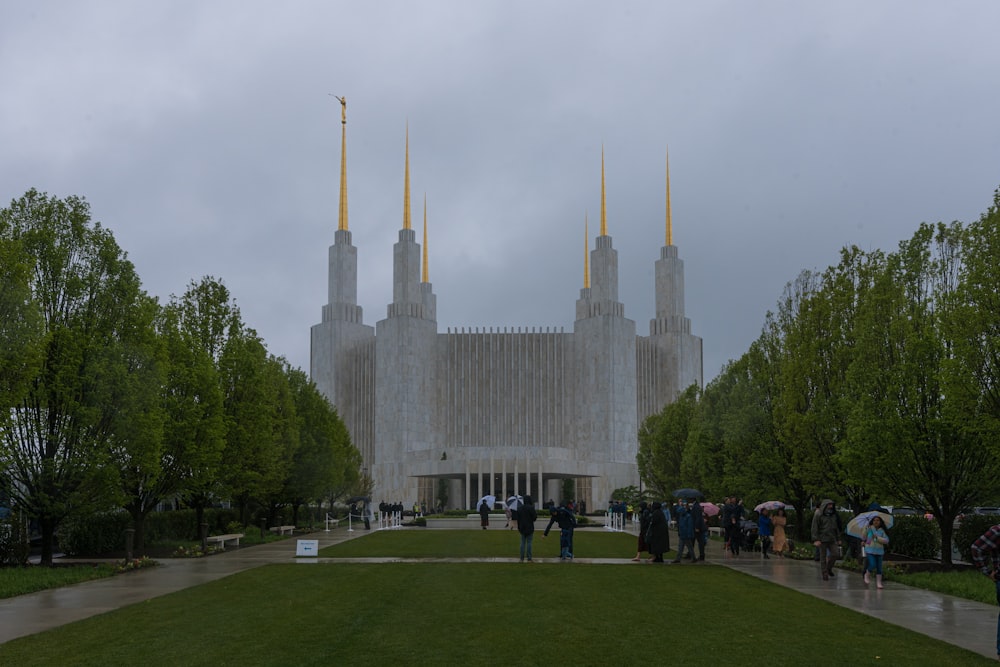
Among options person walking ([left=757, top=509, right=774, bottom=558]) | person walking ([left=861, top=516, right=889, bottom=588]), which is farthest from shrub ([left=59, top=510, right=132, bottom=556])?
person walking ([left=861, top=516, right=889, bottom=588])

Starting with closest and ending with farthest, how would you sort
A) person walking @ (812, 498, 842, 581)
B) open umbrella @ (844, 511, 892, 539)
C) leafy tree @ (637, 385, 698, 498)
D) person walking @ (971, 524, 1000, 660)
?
person walking @ (971, 524, 1000, 660), open umbrella @ (844, 511, 892, 539), person walking @ (812, 498, 842, 581), leafy tree @ (637, 385, 698, 498)

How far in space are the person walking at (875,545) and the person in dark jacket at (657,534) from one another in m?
5.85

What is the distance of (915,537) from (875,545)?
6965mm

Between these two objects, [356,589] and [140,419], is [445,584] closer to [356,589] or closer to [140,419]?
[356,589]

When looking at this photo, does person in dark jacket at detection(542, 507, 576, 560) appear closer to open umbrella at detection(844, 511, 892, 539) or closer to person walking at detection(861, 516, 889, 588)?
open umbrella at detection(844, 511, 892, 539)

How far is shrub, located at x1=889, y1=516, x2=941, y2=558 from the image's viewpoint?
79.2 ft

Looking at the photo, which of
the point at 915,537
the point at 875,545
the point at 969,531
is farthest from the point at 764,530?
the point at 875,545

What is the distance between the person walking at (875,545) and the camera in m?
18.1

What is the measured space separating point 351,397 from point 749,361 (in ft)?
242

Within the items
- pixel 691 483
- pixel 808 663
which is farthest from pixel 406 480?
pixel 808 663

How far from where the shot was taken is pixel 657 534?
23.5 m

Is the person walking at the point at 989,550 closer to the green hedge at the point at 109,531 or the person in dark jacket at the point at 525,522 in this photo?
the person in dark jacket at the point at 525,522

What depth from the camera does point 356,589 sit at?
57.1 ft

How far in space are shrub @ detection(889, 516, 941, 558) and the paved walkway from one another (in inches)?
90.3
